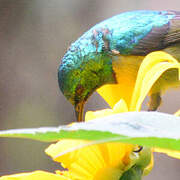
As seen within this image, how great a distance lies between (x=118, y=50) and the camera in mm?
1158

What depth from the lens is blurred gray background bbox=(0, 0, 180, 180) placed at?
1613mm

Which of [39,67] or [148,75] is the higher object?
[148,75]

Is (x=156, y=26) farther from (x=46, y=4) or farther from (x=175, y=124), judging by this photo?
(x=175, y=124)

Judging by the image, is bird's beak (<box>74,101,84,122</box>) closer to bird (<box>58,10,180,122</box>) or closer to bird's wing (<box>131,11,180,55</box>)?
bird (<box>58,10,180,122</box>)

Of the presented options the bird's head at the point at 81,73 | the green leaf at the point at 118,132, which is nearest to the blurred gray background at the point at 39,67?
the bird's head at the point at 81,73

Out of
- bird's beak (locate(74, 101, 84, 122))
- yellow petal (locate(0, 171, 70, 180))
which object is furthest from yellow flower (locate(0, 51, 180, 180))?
bird's beak (locate(74, 101, 84, 122))

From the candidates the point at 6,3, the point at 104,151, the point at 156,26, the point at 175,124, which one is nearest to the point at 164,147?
the point at 175,124

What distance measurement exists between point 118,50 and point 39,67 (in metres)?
0.64

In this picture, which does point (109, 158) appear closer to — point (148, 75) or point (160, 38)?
point (148, 75)

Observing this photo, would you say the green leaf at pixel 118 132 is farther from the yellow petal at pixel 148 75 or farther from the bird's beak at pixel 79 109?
the bird's beak at pixel 79 109

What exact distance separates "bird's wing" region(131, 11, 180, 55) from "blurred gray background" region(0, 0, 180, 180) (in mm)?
502

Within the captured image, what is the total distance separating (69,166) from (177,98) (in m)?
1.43

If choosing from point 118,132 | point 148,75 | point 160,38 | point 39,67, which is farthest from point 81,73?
point 118,132

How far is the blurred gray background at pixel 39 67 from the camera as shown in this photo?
63.5 inches
